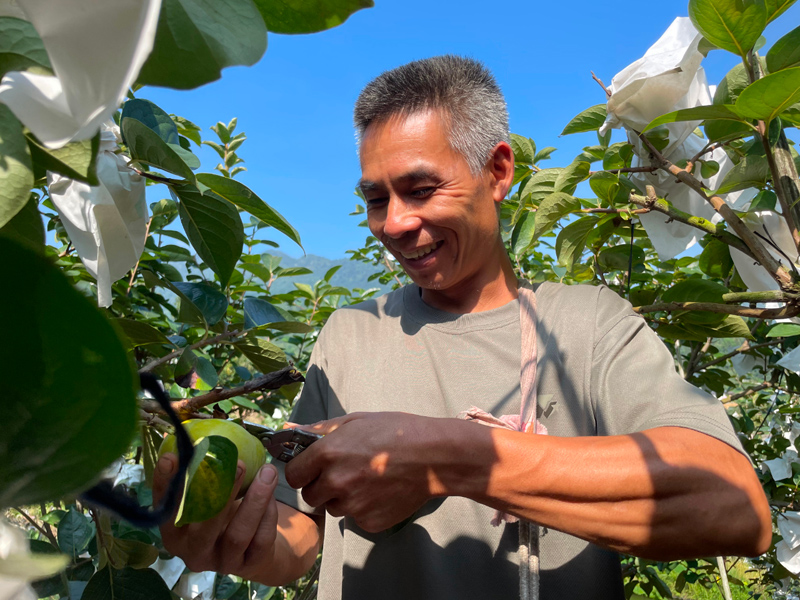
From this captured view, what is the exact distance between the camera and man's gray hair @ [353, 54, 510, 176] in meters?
1.65

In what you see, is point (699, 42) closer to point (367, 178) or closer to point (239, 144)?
point (367, 178)

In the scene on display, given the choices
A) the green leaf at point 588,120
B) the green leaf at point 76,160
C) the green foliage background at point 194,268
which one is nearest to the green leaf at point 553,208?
the green foliage background at point 194,268

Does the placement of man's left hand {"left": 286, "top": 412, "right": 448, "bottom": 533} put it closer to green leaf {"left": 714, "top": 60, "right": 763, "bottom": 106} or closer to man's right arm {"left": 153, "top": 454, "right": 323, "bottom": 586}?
man's right arm {"left": 153, "top": 454, "right": 323, "bottom": 586}

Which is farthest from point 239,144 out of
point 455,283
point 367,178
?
point 455,283

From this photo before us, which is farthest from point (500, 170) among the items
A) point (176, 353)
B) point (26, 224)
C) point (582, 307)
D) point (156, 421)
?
point (26, 224)

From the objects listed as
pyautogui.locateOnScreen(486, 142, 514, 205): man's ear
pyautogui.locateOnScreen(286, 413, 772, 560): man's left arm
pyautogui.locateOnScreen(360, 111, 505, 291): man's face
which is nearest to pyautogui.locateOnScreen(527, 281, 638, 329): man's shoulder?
pyautogui.locateOnScreen(360, 111, 505, 291): man's face

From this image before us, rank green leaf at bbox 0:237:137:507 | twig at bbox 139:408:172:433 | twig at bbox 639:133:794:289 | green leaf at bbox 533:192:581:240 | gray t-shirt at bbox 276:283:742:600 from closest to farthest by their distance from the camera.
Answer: green leaf at bbox 0:237:137:507 < twig at bbox 139:408:172:433 < twig at bbox 639:133:794:289 < gray t-shirt at bbox 276:283:742:600 < green leaf at bbox 533:192:581:240

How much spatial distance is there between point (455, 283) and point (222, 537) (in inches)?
37.6

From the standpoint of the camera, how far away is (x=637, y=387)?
1.35m

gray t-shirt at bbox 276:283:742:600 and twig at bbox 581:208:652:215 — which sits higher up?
twig at bbox 581:208:652:215

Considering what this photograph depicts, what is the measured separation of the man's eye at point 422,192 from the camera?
1613 mm

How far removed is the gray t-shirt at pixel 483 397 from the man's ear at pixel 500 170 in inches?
12.7

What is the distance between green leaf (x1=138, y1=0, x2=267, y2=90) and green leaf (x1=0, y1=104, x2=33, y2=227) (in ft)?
0.23

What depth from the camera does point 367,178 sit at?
1.67 m
